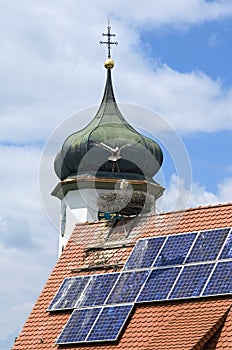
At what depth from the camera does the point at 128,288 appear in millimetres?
31609

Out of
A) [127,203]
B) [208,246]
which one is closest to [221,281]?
[208,246]

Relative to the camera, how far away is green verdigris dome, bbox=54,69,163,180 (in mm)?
51812

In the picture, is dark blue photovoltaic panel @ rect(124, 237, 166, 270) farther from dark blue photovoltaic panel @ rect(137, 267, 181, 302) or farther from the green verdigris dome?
the green verdigris dome

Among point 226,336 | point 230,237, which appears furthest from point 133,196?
point 226,336

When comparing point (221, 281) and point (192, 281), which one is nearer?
point (221, 281)

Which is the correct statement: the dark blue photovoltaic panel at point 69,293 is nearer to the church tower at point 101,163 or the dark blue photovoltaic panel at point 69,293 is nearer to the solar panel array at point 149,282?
the solar panel array at point 149,282

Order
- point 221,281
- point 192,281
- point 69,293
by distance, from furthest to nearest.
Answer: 1. point 69,293
2. point 192,281
3. point 221,281

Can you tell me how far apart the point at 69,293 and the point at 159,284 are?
144 inches

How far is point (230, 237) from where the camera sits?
30578 millimetres

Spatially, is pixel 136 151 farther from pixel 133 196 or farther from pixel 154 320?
pixel 154 320

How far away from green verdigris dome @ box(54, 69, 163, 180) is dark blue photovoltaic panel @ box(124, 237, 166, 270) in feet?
57.7

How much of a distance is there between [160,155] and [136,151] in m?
4.21

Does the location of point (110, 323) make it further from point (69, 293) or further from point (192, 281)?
point (69, 293)

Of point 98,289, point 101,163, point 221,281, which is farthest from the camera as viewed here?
point 101,163
